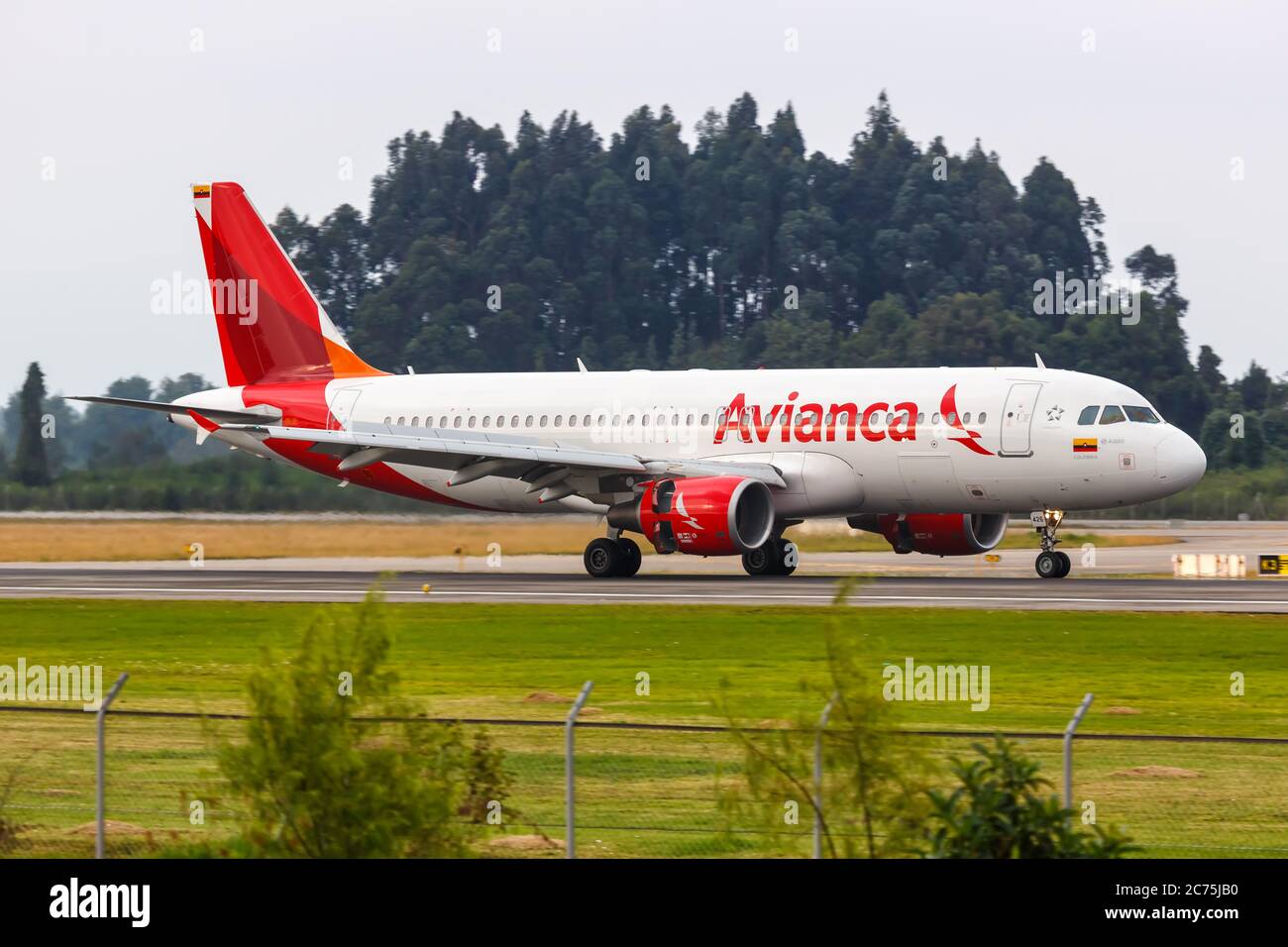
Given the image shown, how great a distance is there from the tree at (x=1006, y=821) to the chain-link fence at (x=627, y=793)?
723mm

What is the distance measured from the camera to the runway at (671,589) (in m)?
34.8

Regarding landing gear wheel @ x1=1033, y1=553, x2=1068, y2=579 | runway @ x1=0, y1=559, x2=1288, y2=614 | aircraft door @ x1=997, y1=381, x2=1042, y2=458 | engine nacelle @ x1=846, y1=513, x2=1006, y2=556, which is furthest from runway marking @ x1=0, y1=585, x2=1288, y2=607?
engine nacelle @ x1=846, y1=513, x2=1006, y2=556

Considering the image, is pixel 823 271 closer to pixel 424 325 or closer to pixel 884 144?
pixel 884 144

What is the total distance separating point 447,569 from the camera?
48.8 m

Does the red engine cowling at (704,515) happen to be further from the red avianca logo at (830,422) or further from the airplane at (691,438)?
the red avianca logo at (830,422)

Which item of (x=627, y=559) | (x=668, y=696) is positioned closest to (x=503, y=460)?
(x=627, y=559)

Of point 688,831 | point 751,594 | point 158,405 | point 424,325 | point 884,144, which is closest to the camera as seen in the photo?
point 688,831

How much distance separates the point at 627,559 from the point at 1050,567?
30.8ft

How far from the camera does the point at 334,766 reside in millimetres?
12570

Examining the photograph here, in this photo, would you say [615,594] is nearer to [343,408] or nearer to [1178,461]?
[1178,461]

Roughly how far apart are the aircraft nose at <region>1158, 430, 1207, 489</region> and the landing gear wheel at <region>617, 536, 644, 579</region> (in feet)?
38.7

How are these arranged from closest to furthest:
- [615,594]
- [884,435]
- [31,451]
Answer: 1. [615,594]
2. [884,435]
3. [31,451]

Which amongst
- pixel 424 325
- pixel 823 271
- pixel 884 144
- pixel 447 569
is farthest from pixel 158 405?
pixel 884 144
